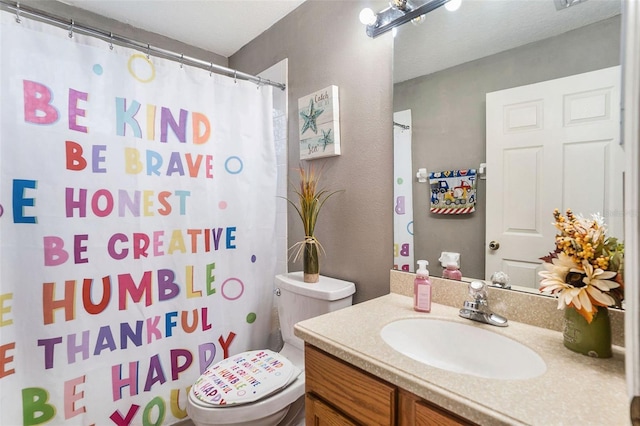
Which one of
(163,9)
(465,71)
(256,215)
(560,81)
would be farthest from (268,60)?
(560,81)

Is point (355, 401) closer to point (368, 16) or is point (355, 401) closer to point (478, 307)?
point (478, 307)

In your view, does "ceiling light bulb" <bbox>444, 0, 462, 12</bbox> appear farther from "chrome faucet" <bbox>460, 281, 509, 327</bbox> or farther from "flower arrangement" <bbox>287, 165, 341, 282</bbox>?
"chrome faucet" <bbox>460, 281, 509, 327</bbox>

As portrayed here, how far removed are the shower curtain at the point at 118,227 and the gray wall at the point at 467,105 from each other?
0.92 metres

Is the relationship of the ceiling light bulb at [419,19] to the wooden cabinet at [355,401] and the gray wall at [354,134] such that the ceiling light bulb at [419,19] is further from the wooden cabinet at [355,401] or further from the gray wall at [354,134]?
the wooden cabinet at [355,401]

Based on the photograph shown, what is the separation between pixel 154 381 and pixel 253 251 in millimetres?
760

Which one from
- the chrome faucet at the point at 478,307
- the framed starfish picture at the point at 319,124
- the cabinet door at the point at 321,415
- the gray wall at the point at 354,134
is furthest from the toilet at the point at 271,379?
the framed starfish picture at the point at 319,124

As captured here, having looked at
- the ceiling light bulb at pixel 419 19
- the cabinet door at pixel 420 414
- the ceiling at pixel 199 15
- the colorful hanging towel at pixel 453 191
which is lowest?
the cabinet door at pixel 420 414

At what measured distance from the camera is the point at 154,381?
1460 millimetres

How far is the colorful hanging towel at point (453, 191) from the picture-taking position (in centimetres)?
110

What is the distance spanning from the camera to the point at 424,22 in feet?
4.02

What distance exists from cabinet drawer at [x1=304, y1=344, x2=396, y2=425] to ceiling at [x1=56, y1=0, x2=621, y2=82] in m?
1.09

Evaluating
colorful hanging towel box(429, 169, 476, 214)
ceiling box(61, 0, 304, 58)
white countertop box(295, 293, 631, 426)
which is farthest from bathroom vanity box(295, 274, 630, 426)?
ceiling box(61, 0, 304, 58)

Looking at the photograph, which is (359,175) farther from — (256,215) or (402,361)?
(402,361)

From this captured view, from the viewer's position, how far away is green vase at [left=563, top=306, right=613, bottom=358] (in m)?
0.75
